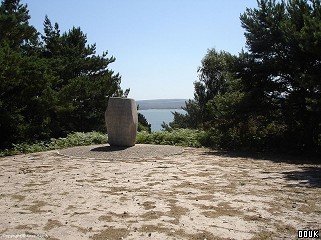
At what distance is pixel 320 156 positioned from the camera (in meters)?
12.4

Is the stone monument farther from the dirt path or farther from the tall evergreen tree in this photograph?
the tall evergreen tree

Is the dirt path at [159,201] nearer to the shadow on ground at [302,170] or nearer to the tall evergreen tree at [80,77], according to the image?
the shadow on ground at [302,170]

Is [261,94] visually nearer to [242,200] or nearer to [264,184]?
[264,184]

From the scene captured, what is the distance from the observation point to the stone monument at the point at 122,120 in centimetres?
1399

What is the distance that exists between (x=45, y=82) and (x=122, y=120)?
5.44 meters

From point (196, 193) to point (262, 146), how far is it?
874cm

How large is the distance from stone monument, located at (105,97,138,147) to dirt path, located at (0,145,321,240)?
4.02m

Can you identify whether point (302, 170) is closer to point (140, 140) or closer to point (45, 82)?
point (140, 140)

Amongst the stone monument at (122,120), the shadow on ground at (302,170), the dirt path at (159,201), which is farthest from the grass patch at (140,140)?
the dirt path at (159,201)

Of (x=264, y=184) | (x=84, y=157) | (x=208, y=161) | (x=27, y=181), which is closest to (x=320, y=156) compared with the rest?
(x=208, y=161)

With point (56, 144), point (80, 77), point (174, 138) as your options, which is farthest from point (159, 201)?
point (80, 77)

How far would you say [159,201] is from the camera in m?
6.02

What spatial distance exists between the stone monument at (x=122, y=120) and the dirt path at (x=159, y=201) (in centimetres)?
402

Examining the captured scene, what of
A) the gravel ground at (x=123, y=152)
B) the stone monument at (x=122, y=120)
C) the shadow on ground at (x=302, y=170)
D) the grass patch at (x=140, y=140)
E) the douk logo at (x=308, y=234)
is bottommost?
the shadow on ground at (x=302, y=170)
